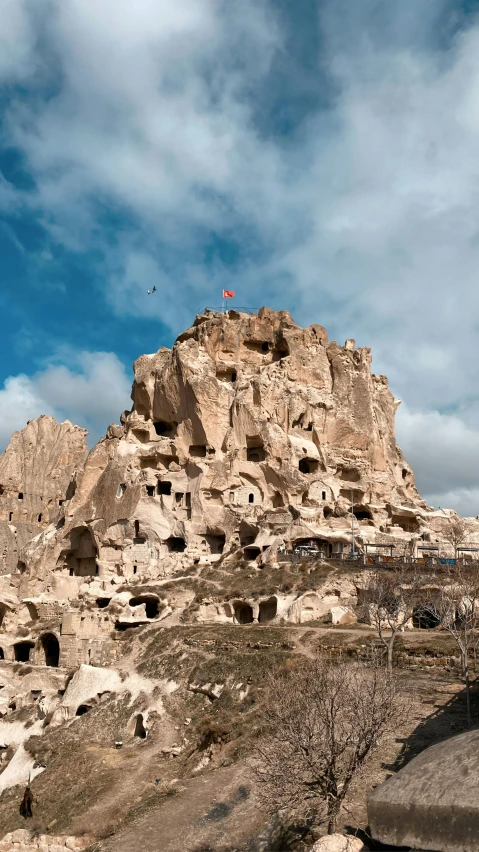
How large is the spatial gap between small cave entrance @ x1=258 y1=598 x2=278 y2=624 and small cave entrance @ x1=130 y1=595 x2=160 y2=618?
721 cm

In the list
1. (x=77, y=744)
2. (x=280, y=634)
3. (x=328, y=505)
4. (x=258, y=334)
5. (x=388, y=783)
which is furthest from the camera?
(x=258, y=334)

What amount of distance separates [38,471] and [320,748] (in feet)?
221

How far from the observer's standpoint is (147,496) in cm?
5622

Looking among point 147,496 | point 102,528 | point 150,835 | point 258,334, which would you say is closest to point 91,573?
point 102,528

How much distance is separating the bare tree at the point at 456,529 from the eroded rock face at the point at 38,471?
35775mm

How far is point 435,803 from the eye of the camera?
6.41 meters

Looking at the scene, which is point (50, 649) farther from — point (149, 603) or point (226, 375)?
point (226, 375)

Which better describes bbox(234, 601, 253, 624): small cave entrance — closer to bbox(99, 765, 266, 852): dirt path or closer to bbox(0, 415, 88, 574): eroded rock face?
bbox(99, 765, 266, 852): dirt path

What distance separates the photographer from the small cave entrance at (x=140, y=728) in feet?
86.3

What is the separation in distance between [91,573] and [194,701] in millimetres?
32661

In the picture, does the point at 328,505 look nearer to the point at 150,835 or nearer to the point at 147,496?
the point at 147,496

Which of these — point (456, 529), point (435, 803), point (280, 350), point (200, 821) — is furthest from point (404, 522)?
point (435, 803)

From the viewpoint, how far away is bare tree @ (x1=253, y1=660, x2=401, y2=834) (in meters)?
11.9

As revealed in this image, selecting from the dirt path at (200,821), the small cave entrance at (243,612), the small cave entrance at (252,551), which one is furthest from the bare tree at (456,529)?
the dirt path at (200,821)
